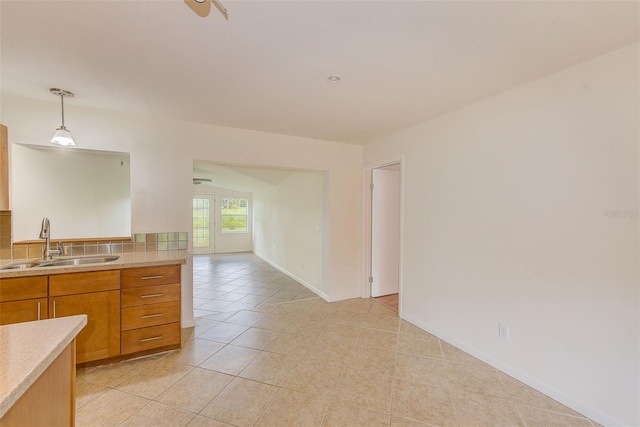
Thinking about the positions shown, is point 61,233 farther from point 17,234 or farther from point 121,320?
point 121,320

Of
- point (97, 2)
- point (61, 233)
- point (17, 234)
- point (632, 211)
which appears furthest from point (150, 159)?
point (632, 211)

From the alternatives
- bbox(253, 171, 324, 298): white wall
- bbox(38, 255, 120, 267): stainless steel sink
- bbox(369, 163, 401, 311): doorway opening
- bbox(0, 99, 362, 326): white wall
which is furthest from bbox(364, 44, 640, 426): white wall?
bbox(38, 255, 120, 267): stainless steel sink

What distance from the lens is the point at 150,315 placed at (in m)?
2.53

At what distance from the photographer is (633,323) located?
1.68m

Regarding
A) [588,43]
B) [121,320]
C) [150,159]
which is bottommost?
[121,320]

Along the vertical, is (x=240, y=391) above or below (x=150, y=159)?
below

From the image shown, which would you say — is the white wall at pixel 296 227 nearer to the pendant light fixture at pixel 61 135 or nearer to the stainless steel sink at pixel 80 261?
the stainless steel sink at pixel 80 261

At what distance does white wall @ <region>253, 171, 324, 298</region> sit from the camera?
4617 millimetres

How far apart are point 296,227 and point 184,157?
268 centimetres

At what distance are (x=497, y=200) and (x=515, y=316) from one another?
38.4 inches

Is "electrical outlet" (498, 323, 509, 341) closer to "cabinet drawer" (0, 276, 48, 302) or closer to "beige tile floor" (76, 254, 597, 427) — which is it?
"beige tile floor" (76, 254, 597, 427)

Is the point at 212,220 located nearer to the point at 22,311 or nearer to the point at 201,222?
A: the point at 201,222

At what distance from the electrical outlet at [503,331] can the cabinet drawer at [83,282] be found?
332 centimetres

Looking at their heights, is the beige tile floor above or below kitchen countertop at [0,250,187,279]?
below
